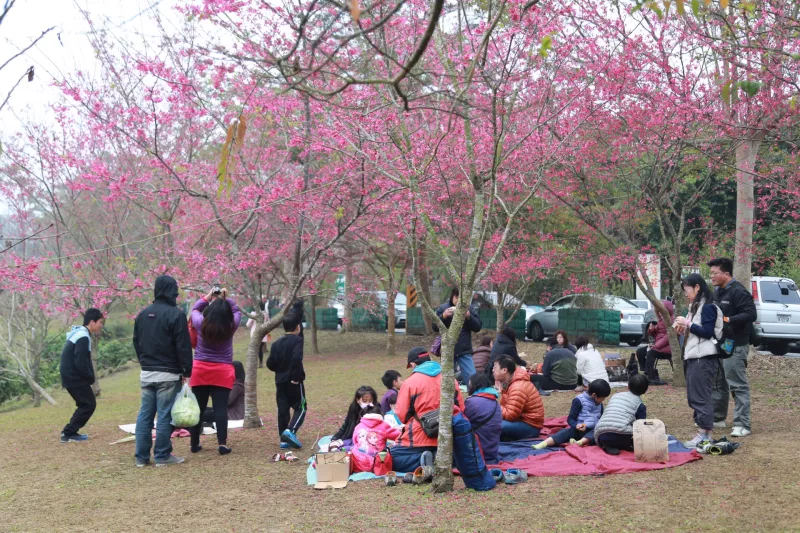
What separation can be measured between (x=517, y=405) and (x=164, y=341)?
3.44m

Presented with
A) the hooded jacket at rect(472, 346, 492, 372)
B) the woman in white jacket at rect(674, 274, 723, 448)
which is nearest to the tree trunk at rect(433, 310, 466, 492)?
the woman in white jacket at rect(674, 274, 723, 448)

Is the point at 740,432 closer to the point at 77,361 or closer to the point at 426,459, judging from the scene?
the point at 426,459

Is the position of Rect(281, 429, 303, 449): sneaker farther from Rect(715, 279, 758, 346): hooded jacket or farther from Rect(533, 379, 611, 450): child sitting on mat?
Rect(715, 279, 758, 346): hooded jacket

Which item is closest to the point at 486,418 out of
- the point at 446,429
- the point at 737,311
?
the point at 446,429

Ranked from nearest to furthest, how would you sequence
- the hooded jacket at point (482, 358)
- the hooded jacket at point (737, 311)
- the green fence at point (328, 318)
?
the hooded jacket at point (737, 311), the hooded jacket at point (482, 358), the green fence at point (328, 318)

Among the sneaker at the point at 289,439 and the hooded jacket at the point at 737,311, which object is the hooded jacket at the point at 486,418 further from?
the hooded jacket at the point at 737,311

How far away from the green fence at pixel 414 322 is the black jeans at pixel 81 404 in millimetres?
14750

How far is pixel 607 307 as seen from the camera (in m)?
19.2

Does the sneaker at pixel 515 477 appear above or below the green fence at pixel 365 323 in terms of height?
below

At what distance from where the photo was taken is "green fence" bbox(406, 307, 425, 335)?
22.6 m

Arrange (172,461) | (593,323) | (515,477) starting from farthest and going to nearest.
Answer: (593,323)
(172,461)
(515,477)

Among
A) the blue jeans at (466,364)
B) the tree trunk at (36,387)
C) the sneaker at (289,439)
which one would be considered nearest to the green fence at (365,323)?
the tree trunk at (36,387)

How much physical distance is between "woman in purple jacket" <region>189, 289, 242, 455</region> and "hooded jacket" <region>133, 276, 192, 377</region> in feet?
1.02

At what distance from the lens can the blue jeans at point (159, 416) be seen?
6.65 m
